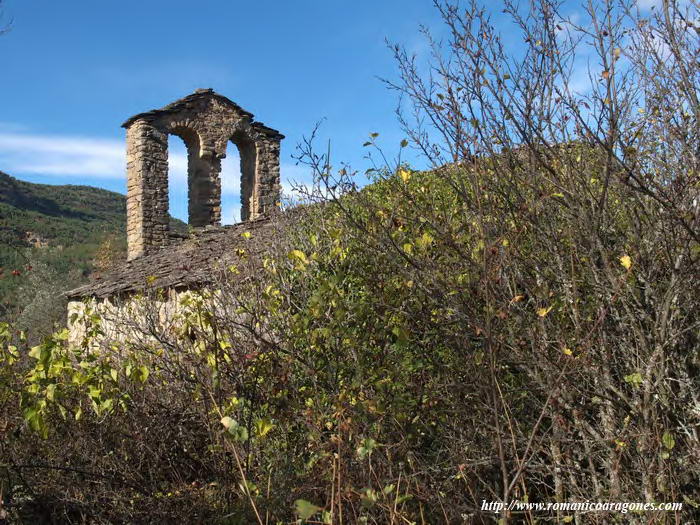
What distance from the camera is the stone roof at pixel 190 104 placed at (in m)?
12.3

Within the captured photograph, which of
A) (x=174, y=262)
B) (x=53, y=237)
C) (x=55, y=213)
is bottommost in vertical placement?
(x=174, y=262)

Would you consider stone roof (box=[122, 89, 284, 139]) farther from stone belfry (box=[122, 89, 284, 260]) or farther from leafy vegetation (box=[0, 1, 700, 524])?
leafy vegetation (box=[0, 1, 700, 524])

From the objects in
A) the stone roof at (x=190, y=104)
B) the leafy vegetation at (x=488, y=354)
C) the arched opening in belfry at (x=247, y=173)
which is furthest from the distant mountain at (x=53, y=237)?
the leafy vegetation at (x=488, y=354)

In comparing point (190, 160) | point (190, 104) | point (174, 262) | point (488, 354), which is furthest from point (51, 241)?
point (488, 354)

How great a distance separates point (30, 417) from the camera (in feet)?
9.01

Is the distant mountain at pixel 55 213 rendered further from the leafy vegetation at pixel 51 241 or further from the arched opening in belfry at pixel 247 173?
the arched opening in belfry at pixel 247 173

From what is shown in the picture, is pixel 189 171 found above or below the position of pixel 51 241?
below

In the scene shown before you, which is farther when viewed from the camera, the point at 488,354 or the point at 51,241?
the point at 51,241

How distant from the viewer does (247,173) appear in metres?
13.8

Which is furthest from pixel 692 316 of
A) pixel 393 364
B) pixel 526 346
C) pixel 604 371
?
pixel 393 364

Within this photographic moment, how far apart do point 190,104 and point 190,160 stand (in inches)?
47.2

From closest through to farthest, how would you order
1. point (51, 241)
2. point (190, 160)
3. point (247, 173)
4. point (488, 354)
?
point (488, 354) → point (190, 160) → point (247, 173) → point (51, 241)

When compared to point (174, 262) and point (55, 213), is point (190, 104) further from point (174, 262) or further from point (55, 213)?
point (55, 213)

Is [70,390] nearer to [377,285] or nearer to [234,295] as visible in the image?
[234,295]
